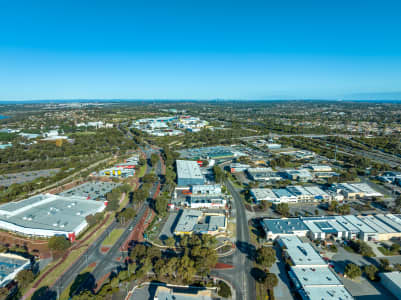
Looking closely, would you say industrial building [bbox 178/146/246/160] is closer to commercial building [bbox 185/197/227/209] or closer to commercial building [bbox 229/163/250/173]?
commercial building [bbox 229/163/250/173]

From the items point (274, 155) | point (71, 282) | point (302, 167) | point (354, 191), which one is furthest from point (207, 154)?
point (71, 282)

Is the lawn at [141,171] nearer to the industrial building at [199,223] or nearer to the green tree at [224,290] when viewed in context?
the industrial building at [199,223]

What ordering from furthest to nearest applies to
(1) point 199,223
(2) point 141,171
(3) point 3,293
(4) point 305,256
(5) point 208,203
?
(2) point 141,171 → (5) point 208,203 → (1) point 199,223 → (4) point 305,256 → (3) point 3,293

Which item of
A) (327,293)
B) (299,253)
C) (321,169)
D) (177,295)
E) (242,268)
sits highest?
(321,169)

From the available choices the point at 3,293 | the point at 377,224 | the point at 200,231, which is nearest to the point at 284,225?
the point at 200,231

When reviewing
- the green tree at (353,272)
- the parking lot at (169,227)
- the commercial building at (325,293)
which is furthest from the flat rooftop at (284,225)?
the parking lot at (169,227)

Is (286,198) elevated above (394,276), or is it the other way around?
(286,198)

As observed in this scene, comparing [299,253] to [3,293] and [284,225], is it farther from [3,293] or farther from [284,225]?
[3,293]
